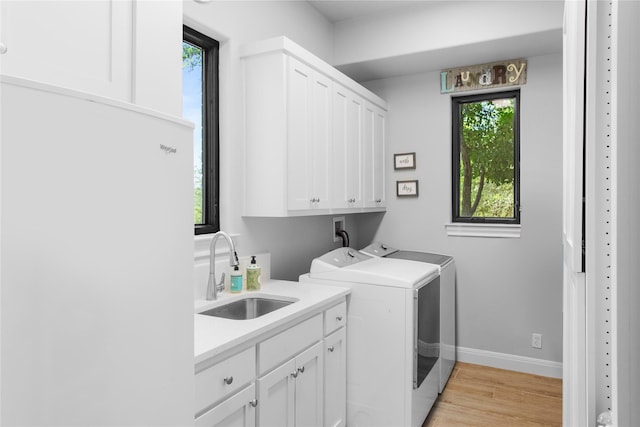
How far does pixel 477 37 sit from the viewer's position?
2.94m

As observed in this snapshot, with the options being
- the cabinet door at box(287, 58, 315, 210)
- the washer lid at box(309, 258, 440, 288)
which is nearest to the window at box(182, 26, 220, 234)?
the cabinet door at box(287, 58, 315, 210)

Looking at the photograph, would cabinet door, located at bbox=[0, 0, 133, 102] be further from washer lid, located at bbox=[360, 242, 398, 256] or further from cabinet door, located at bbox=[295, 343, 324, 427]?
washer lid, located at bbox=[360, 242, 398, 256]

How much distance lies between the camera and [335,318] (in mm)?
2291

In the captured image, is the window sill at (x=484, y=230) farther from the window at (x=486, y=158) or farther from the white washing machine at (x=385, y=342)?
the white washing machine at (x=385, y=342)

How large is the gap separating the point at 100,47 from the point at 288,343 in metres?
1.32

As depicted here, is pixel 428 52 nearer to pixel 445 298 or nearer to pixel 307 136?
pixel 307 136

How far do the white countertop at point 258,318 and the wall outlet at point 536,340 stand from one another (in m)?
1.84

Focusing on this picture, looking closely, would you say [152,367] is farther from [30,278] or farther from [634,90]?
[634,90]

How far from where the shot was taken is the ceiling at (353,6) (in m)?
3.10

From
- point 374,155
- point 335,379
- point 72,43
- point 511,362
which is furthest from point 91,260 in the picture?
point 511,362

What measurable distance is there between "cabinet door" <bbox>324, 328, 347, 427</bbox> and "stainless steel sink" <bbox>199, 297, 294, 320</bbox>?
0.32 m

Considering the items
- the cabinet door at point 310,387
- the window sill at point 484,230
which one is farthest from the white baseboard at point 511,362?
the cabinet door at point 310,387

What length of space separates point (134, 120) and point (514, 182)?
125 inches

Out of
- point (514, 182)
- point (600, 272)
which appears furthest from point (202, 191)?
point (514, 182)
